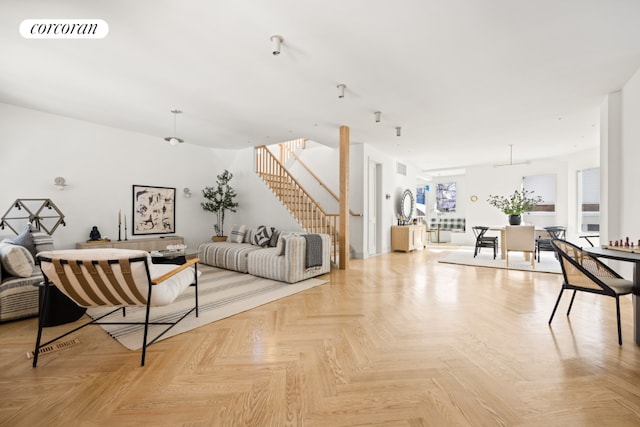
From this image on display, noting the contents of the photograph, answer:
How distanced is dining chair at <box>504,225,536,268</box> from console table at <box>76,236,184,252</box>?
704cm

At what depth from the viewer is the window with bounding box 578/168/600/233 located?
757 cm

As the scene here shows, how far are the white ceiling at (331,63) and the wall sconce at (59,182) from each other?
3.86 feet

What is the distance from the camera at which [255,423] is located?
1433mm

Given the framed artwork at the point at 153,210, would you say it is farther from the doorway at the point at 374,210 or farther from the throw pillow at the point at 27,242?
the doorway at the point at 374,210

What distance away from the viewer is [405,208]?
29.1 feet

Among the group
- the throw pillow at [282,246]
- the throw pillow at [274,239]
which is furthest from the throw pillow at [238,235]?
the throw pillow at [282,246]

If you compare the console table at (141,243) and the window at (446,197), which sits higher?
the window at (446,197)

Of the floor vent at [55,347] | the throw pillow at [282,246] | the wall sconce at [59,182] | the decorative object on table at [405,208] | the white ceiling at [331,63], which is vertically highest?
the white ceiling at [331,63]

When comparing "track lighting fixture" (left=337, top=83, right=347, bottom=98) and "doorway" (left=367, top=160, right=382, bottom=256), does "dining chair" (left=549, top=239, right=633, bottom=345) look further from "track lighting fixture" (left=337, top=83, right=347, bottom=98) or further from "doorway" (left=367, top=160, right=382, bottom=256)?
"doorway" (left=367, top=160, right=382, bottom=256)

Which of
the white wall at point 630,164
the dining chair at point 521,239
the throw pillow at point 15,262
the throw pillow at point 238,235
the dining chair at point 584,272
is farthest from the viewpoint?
the throw pillow at point 238,235

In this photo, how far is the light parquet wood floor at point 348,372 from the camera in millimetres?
1494

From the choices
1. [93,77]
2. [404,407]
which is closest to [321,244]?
[404,407]

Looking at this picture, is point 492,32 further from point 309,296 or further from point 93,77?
point 93,77

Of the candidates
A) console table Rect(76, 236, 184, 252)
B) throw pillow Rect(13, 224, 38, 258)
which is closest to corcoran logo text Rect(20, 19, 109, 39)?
throw pillow Rect(13, 224, 38, 258)
